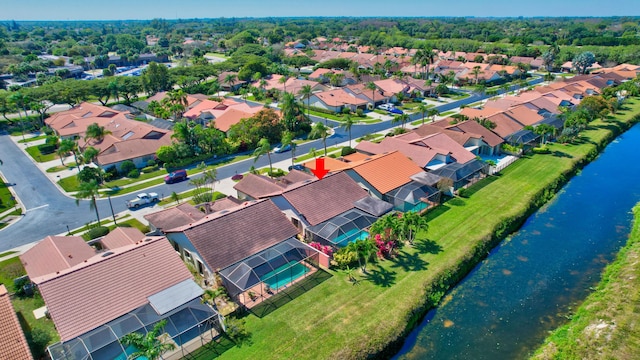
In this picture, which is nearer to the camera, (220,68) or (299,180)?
(299,180)

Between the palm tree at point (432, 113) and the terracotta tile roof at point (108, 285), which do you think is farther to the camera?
the palm tree at point (432, 113)

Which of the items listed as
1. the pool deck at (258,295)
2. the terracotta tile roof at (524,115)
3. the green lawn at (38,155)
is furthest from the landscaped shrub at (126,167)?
the terracotta tile roof at (524,115)

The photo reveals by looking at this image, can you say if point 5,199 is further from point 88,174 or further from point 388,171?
point 388,171

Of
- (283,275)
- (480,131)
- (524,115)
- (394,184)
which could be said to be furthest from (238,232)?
(524,115)

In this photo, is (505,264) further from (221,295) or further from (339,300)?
(221,295)

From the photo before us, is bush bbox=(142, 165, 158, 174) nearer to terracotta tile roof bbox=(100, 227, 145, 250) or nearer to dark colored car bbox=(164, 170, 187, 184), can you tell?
dark colored car bbox=(164, 170, 187, 184)

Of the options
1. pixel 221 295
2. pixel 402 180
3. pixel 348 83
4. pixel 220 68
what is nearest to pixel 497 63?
pixel 348 83

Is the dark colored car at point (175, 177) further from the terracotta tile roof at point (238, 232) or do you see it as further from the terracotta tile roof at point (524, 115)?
the terracotta tile roof at point (524, 115)
